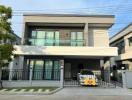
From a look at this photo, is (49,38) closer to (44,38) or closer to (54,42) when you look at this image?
(44,38)

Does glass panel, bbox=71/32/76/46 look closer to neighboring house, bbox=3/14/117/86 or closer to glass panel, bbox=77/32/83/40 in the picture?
neighboring house, bbox=3/14/117/86

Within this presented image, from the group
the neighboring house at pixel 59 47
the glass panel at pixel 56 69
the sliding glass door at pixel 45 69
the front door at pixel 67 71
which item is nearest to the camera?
the neighboring house at pixel 59 47

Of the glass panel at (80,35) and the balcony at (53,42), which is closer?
the balcony at (53,42)

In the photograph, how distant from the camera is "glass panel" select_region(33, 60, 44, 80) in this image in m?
21.9

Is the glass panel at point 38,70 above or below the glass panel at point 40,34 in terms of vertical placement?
below

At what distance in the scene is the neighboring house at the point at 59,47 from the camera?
21.1 m

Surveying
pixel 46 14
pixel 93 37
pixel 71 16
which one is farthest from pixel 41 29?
pixel 93 37

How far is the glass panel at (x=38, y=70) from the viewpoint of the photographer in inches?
861

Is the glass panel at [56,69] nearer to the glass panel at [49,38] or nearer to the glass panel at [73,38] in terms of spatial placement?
the glass panel at [49,38]

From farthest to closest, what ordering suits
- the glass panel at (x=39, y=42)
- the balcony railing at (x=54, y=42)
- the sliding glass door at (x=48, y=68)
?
the glass panel at (x=39, y=42) < the balcony railing at (x=54, y=42) < the sliding glass door at (x=48, y=68)

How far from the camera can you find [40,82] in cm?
1850

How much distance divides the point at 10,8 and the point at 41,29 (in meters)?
8.84

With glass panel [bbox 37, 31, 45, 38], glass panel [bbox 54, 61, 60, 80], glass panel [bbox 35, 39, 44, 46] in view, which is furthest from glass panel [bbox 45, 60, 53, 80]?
glass panel [bbox 37, 31, 45, 38]

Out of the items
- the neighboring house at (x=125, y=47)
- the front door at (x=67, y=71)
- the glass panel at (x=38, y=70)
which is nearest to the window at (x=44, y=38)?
the glass panel at (x=38, y=70)
